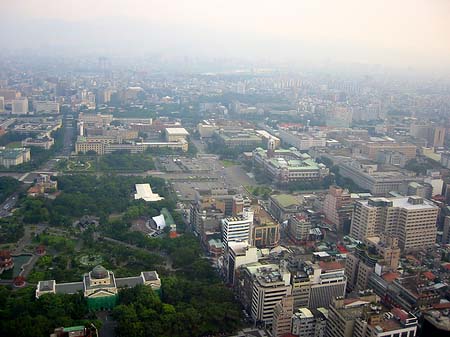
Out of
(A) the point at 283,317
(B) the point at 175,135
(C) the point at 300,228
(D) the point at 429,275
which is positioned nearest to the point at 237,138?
(B) the point at 175,135

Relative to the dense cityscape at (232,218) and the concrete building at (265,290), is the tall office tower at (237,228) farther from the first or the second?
the concrete building at (265,290)

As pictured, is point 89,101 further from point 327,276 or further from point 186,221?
point 327,276

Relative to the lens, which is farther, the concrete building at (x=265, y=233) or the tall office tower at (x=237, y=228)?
the concrete building at (x=265, y=233)

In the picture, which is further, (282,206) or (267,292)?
(282,206)

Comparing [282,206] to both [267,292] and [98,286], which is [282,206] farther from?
[98,286]

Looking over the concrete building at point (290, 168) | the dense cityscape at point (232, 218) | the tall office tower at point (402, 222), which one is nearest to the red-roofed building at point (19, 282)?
the dense cityscape at point (232, 218)

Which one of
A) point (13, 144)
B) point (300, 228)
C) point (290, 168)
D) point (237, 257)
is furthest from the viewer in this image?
point (13, 144)
